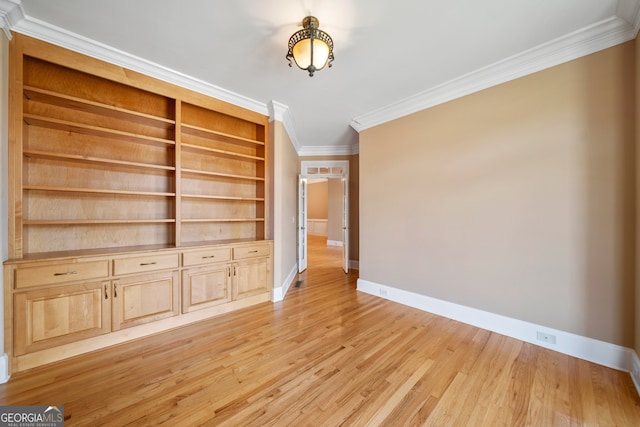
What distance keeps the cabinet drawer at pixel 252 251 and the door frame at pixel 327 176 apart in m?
1.66

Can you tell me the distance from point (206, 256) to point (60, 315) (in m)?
1.24

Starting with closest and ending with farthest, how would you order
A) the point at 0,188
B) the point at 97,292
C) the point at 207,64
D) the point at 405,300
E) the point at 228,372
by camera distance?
the point at 0,188 < the point at 228,372 < the point at 97,292 < the point at 207,64 < the point at 405,300

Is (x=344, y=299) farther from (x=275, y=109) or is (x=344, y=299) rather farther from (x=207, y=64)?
(x=207, y=64)

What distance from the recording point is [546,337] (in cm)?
227

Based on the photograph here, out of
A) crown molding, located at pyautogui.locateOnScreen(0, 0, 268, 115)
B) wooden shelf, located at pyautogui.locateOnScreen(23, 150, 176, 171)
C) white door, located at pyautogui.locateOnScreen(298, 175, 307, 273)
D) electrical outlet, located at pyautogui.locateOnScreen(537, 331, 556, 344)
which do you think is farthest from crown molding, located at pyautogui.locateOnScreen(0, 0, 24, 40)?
electrical outlet, located at pyautogui.locateOnScreen(537, 331, 556, 344)

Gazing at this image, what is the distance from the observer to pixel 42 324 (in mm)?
1965

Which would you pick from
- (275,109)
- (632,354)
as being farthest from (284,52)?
(632,354)

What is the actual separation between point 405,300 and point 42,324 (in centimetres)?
376

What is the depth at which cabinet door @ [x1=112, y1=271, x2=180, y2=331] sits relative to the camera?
2.30 metres

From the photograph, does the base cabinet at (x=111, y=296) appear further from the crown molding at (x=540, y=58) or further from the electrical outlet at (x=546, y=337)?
the electrical outlet at (x=546, y=337)

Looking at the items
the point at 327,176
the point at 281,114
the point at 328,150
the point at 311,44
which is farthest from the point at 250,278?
the point at 328,150

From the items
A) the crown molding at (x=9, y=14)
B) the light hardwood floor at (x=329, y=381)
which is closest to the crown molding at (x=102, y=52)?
the crown molding at (x=9, y=14)

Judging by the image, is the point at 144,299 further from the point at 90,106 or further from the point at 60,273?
the point at 90,106

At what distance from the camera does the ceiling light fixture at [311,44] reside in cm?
191
